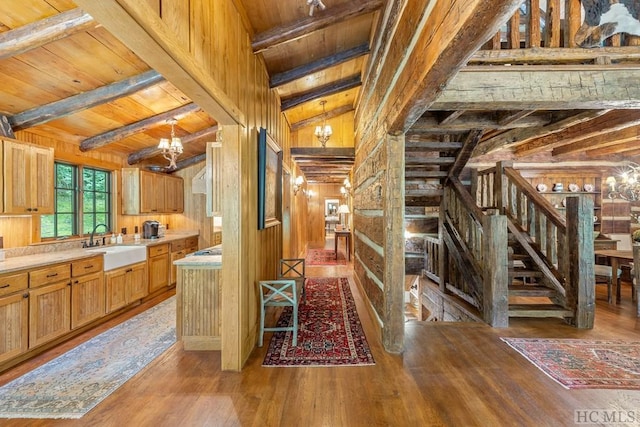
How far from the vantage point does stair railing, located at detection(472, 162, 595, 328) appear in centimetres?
319

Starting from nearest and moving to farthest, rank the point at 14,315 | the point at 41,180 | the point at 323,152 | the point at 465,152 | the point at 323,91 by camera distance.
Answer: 1. the point at 14,315
2. the point at 41,180
3. the point at 465,152
4. the point at 323,91
5. the point at 323,152

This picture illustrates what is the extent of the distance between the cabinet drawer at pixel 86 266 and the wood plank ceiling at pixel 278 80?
164cm

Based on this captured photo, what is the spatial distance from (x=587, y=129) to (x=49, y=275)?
7.57 m

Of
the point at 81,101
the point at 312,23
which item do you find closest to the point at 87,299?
the point at 81,101

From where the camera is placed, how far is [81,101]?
2.96 m

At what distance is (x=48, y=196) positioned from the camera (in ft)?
10.4

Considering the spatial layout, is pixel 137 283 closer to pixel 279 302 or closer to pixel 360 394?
pixel 279 302

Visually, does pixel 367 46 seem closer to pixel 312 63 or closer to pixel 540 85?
pixel 312 63

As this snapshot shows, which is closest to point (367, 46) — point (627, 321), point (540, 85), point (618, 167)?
point (540, 85)

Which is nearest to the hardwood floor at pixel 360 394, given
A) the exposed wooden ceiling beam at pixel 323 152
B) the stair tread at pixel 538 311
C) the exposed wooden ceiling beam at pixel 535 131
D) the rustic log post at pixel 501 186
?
the stair tread at pixel 538 311

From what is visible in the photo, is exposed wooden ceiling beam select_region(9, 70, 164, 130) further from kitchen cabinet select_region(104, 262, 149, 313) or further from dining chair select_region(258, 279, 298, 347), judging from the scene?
dining chair select_region(258, 279, 298, 347)

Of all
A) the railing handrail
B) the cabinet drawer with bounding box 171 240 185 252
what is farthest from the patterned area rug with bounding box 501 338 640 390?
the cabinet drawer with bounding box 171 240 185 252

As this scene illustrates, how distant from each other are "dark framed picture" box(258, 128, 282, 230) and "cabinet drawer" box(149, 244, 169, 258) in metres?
2.22

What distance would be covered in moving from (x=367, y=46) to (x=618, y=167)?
696 centimetres
